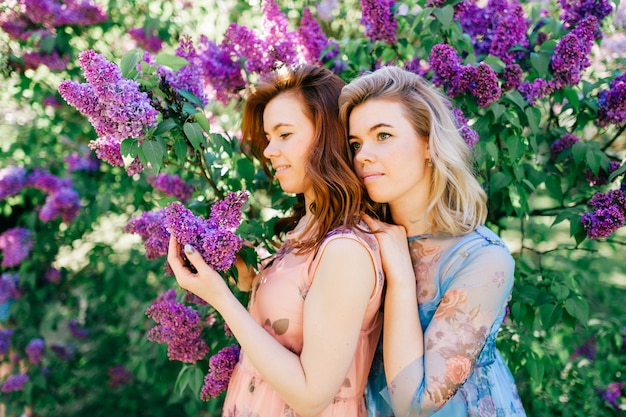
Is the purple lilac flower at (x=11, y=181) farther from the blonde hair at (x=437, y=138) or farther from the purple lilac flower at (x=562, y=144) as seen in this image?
the purple lilac flower at (x=562, y=144)

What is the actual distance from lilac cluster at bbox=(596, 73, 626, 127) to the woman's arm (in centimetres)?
126

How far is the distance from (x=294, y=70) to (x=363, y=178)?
0.47m

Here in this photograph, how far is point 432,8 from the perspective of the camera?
190cm

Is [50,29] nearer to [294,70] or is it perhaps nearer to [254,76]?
[254,76]

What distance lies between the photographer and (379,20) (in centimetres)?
201

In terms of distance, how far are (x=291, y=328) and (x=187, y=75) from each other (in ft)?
3.00

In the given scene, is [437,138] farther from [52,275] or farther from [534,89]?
[52,275]

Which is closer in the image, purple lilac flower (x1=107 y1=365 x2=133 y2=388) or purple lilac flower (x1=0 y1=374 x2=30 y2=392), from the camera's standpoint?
purple lilac flower (x1=0 y1=374 x2=30 y2=392)

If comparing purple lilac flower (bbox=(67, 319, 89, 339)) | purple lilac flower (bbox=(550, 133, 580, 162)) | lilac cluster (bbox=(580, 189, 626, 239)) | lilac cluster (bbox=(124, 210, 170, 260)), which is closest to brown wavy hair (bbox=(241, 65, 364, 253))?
lilac cluster (bbox=(124, 210, 170, 260))

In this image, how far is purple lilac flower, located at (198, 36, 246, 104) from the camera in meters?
2.11

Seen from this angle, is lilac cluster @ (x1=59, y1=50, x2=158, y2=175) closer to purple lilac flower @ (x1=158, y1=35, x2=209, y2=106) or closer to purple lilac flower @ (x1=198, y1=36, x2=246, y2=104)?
purple lilac flower @ (x1=158, y1=35, x2=209, y2=106)

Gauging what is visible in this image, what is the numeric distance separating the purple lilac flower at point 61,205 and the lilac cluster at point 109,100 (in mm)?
1762

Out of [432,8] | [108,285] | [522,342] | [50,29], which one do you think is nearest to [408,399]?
[522,342]

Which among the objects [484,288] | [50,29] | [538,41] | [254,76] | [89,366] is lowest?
[89,366]
